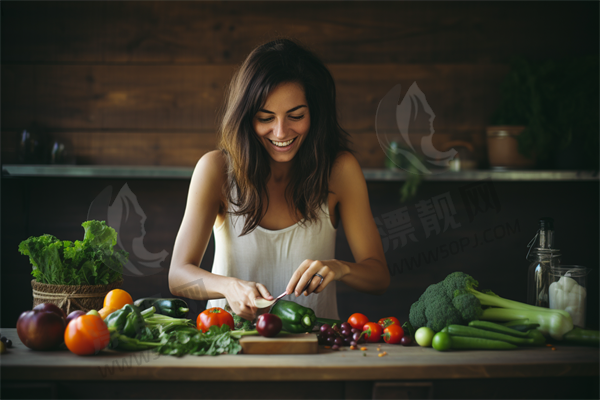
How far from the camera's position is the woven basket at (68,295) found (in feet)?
4.23

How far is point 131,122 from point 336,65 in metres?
1.21

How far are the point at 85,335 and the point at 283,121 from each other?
2.69 ft

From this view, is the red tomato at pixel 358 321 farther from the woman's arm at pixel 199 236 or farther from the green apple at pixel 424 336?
the woman's arm at pixel 199 236

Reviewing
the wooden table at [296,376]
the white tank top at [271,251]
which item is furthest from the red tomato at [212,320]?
the white tank top at [271,251]

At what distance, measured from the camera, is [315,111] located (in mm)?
1565

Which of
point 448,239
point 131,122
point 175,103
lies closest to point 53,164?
point 131,122

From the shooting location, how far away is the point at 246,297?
1205 millimetres

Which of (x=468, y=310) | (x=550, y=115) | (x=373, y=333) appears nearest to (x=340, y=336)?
(x=373, y=333)

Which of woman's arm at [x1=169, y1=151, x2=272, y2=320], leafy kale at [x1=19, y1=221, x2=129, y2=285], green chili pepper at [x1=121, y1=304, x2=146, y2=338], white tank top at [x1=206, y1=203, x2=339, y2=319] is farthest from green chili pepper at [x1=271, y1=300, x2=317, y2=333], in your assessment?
leafy kale at [x1=19, y1=221, x2=129, y2=285]

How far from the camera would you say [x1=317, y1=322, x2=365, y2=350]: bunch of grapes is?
1.09 meters

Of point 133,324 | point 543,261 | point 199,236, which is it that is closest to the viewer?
point 133,324

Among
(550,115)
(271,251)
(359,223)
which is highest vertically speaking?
(550,115)

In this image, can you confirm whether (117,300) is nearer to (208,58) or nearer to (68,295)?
(68,295)

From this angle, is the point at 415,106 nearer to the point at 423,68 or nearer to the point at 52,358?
the point at 423,68
